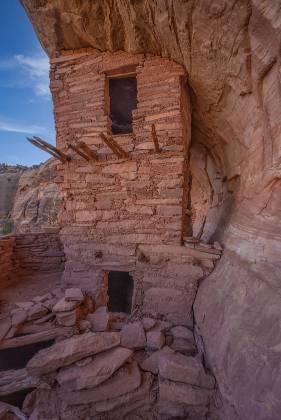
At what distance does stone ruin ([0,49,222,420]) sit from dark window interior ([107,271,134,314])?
1828 millimetres

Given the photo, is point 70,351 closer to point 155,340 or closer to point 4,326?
point 155,340

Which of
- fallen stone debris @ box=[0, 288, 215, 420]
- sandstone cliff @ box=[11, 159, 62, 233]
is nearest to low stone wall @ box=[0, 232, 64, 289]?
fallen stone debris @ box=[0, 288, 215, 420]

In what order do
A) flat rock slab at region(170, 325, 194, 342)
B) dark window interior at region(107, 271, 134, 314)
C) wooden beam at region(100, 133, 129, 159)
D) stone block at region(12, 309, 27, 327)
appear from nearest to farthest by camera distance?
flat rock slab at region(170, 325, 194, 342) → stone block at region(12, 309, 27, 327) → wooden beam at region(100, 133, 129, 159) → dark window interior at region(107, 271, 134, 314)

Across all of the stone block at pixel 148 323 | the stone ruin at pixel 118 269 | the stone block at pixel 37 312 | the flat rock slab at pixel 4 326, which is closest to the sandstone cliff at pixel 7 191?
the stone ruin at pixel 118 269

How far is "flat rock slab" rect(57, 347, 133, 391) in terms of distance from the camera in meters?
2.37

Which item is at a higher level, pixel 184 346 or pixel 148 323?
pixel 148 323

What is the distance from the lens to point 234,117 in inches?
131

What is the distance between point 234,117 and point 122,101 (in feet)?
10.9

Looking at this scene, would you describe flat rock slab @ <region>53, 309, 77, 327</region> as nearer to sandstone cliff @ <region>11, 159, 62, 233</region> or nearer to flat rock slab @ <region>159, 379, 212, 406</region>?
flat rock slab @ <region>159, 379, 212, 406</region>

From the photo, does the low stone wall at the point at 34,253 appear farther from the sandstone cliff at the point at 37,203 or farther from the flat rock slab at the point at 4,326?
the sandstone cliff at the point at 37,203

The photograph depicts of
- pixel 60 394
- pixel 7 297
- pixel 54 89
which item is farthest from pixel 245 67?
pixel 7 297

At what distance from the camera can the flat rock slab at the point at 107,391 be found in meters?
2.35

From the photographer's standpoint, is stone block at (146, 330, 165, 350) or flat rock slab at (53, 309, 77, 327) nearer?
stone block at (146, 330, 165, 350)

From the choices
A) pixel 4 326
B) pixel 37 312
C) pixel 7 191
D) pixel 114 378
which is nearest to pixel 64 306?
pixel 37 312
